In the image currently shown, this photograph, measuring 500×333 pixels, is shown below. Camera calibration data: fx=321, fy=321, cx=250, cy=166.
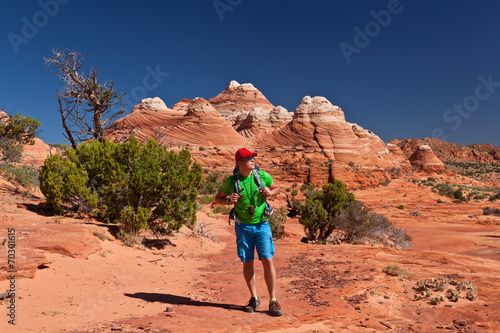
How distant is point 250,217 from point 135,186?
4479mm

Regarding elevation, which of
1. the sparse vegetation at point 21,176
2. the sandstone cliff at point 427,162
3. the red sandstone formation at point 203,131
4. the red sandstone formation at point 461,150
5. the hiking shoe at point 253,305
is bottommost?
the hiking shoe at point 253,305

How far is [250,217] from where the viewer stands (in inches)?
144

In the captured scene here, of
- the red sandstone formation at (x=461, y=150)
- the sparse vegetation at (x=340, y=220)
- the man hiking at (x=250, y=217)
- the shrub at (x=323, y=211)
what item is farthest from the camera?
the red sandstone formation at (x=461, y=150)

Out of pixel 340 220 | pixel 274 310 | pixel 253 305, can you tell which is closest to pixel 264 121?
pixel 340 220

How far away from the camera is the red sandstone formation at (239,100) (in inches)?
2386

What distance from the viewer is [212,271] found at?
6266 millimetres

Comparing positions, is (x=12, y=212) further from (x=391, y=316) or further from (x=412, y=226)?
(x=412, y=226)

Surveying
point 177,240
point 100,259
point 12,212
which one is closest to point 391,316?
point 100,259

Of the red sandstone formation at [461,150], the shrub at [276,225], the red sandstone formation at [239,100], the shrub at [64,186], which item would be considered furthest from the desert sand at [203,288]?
the red sandstone formation at [461,150]

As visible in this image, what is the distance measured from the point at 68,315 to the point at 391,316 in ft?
11.4

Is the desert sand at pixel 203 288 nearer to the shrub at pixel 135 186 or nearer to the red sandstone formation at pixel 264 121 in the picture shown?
the shrub at pixel 135 186

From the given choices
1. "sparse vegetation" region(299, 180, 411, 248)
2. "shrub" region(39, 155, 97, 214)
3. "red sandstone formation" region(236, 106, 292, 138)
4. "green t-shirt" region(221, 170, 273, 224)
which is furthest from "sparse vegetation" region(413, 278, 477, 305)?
"red sandstone formation" region(236, 106, 292, 138)

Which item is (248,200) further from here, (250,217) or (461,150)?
(461,150)

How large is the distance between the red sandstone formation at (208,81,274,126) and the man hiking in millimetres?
54965
